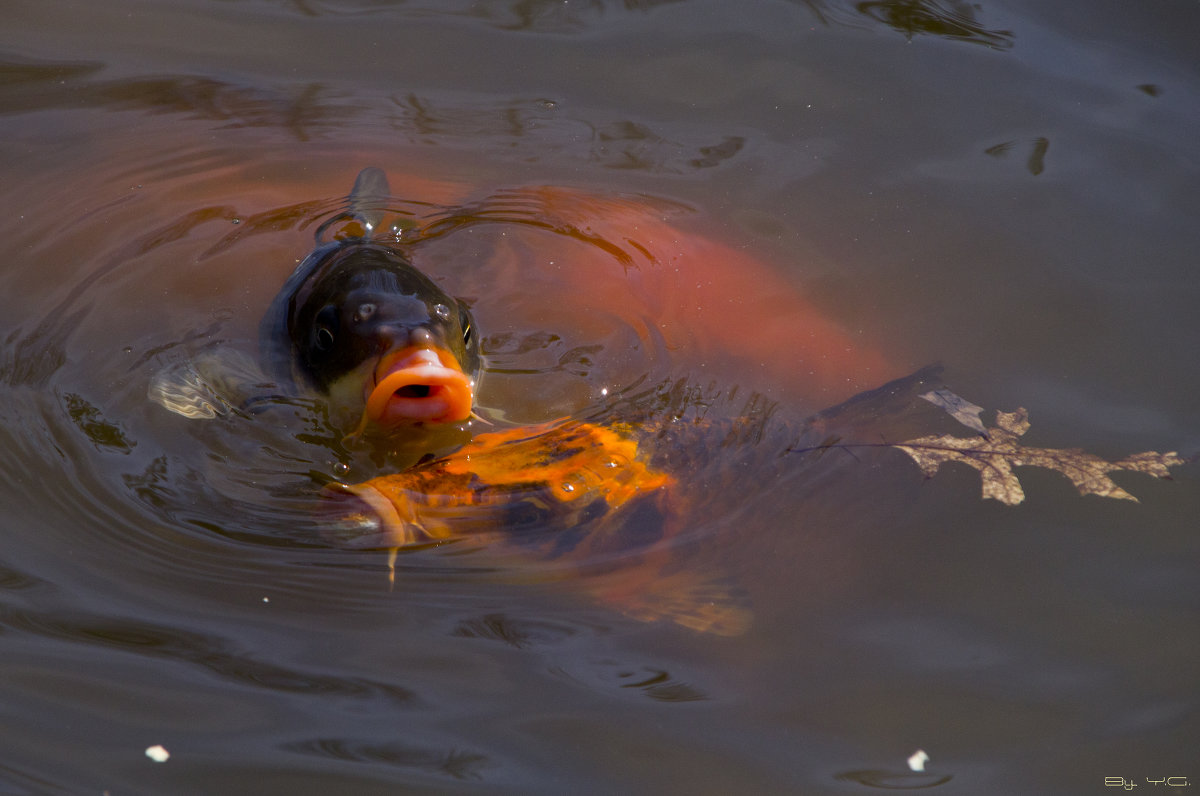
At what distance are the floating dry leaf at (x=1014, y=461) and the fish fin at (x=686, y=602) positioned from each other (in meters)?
0.80

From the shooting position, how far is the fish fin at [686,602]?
2.66m

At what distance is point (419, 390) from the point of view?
10.2ft

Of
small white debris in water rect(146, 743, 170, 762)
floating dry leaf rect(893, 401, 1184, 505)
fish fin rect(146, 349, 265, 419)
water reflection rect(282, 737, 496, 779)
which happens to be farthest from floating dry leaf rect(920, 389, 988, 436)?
small white debris in water rect(146, 743, 170, 762)

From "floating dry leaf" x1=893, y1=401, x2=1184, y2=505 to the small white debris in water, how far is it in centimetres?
216

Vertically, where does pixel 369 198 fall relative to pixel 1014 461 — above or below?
above

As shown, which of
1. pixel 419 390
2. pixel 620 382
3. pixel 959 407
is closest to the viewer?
pixel 419 390

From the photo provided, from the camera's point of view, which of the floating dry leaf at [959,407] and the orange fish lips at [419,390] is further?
the floating dry leaf at [959,407]

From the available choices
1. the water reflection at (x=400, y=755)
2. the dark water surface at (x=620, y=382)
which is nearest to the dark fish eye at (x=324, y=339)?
the dark water surface at (x=620, y=382)

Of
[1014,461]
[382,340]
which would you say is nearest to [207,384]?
[382,340]

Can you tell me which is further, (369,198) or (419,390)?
(369,198)

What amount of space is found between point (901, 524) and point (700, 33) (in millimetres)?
3135

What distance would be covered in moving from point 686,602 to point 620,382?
39.0 inches

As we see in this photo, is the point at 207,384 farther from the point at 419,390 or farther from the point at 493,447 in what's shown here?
the point at 493,447

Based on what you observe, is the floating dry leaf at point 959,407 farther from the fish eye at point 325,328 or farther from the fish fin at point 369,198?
the fish fin at point 369,198
